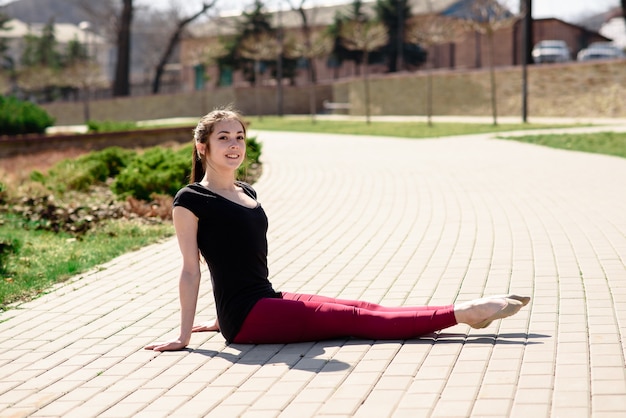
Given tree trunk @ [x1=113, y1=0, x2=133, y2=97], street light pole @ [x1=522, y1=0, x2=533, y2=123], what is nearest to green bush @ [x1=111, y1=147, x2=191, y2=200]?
street light pole @ [x1=522, y1=0, x2=533, y2=123]

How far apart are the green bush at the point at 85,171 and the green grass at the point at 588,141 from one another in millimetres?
8616

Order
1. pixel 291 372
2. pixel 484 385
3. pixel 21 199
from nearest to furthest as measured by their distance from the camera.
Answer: pixel 484 385, pixel 291 372, pixel 21 199

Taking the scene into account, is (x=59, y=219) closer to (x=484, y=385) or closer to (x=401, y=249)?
(x=401, y=249)

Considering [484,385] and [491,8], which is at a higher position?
[491,8]

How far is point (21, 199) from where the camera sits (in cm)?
1292

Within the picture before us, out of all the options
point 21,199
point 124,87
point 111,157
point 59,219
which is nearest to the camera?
point 59,219

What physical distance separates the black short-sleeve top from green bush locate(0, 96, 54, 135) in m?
21.7

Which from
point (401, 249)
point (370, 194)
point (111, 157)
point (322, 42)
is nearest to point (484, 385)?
point (401, 249)

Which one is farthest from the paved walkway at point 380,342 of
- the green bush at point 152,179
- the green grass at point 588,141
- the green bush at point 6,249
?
the green grass at point 588,141

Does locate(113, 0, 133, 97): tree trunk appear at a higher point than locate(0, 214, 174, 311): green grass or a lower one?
higher

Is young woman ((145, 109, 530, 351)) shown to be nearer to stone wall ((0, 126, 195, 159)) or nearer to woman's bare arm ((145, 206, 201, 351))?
woman's bare arm ((145, 206, 201, 351))

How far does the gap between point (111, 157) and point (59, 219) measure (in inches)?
211

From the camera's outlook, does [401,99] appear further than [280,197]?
Yes

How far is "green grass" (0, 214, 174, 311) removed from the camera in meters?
7.62
